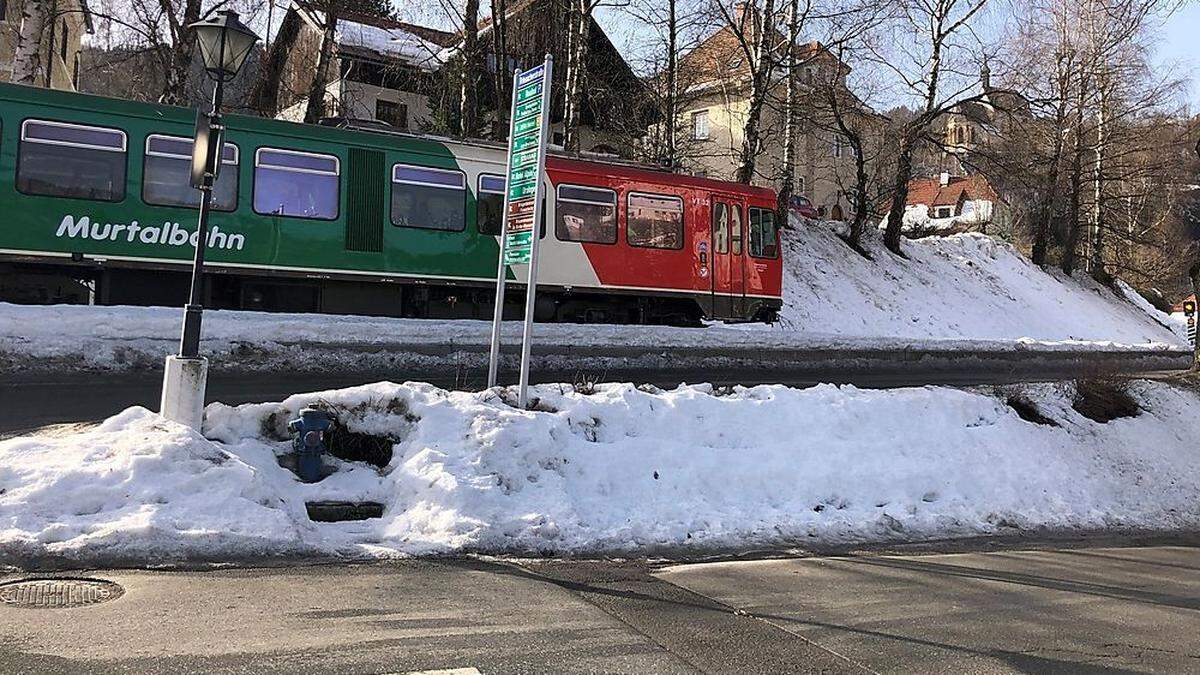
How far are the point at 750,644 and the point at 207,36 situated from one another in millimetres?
6765

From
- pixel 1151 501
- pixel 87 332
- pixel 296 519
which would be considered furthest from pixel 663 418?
pixel 87 332

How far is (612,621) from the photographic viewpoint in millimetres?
5023

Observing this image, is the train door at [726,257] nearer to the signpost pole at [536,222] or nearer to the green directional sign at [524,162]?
the green directional sign at [524,162]

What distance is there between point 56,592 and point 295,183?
11.0 m

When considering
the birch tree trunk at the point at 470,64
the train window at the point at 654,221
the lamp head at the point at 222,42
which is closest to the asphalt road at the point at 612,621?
the lamp head at the point at 222,42

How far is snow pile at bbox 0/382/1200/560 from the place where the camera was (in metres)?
6.10

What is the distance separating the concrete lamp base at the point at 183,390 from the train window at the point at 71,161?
313 inches

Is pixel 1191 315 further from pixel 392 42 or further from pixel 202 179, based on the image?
pixel 202 179

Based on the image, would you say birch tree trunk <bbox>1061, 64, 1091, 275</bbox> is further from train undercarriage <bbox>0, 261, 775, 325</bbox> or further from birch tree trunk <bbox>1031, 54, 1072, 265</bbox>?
train undercarriage <bbox>0, 261, 775, 325</bbox>

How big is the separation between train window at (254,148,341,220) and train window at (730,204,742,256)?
8.09 meters

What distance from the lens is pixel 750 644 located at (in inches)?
189

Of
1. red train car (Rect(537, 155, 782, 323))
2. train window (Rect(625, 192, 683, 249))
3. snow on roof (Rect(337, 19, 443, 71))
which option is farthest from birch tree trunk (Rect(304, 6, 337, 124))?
train window (Rect(625, 192, 683, 249))

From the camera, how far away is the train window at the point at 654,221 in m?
17.9

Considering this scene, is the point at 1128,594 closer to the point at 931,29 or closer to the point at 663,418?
the point at 663,418
